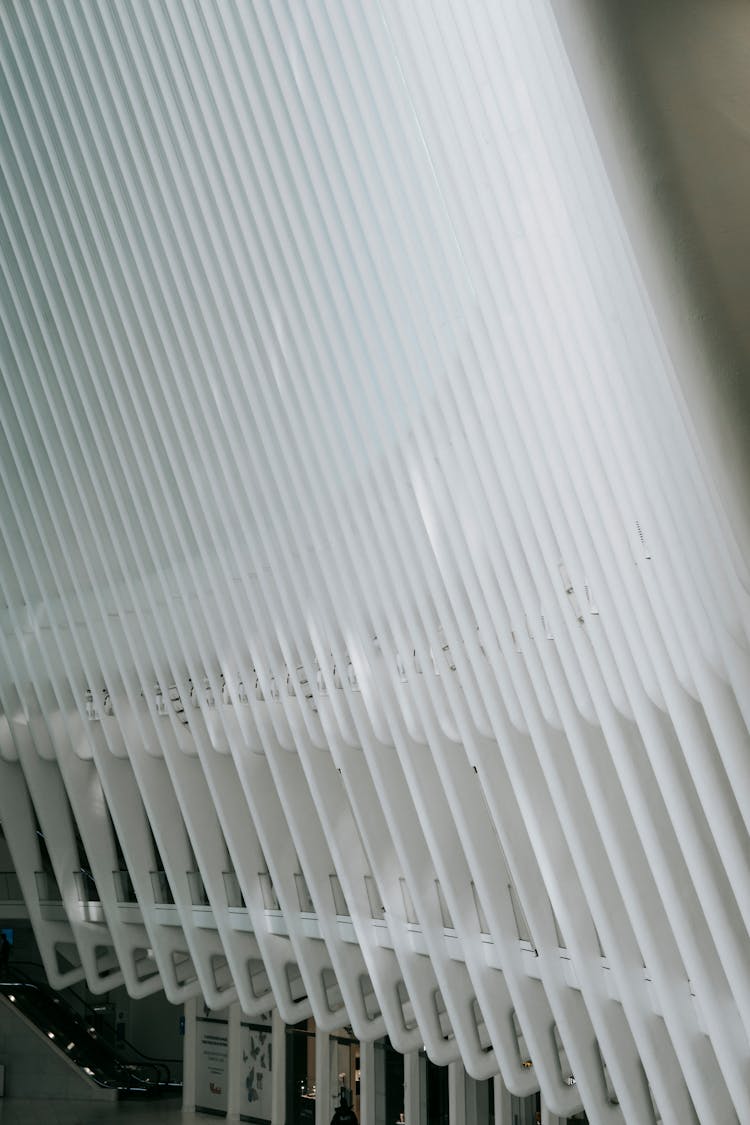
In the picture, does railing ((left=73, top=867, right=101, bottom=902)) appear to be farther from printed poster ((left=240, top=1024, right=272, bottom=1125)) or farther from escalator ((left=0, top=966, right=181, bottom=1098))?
escalator ((left=0, top=966, right=181, bottom=1098))

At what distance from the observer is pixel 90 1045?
79.0ft

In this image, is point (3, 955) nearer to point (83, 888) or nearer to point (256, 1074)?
point (256, 1074)

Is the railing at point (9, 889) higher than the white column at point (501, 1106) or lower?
higher

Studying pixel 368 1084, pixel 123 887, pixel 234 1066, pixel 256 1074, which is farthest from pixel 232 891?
pixel 234 1066

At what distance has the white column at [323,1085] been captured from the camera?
64.4ft

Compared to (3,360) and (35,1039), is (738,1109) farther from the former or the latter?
(35,1039)

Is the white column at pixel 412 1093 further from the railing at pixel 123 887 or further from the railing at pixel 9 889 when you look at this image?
the railing at pixel 9 889

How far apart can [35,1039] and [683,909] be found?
848 inches

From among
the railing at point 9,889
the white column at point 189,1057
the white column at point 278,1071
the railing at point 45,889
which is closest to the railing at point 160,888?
the railing at point 45,889

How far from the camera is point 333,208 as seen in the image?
8430mm

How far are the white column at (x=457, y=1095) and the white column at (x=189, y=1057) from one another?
26.3ft

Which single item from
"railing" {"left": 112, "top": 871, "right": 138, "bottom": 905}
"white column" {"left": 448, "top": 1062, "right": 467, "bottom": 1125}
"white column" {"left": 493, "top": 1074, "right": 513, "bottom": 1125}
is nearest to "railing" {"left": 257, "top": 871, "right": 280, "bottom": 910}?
"railing" {"left": 112, "top": 871, "right": 138, "bottom": 905}

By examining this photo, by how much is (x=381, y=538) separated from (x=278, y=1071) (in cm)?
1508

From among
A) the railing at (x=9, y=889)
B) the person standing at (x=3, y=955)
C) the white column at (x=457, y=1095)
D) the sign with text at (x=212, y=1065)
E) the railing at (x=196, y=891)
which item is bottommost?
the sign with text at (x=212, y=1065)
